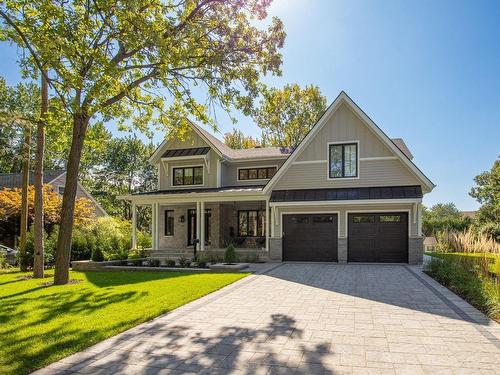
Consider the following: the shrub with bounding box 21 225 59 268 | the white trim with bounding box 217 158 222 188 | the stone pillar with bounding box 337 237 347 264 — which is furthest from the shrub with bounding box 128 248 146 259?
the stone pillar with bounding box 337 237 347 264

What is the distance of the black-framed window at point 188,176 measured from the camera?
884 inches

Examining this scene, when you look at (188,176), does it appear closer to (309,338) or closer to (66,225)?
(66,225)

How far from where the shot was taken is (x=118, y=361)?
4.71m

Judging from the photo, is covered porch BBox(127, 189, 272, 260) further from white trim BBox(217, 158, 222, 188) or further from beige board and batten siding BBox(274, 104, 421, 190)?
beige board and batten siding BBox(274, 104, 421, 190)

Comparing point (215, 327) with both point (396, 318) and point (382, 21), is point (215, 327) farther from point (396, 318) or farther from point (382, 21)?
point (382, 21)

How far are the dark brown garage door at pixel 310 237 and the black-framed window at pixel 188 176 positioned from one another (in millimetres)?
6957

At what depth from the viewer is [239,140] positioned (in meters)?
39.3

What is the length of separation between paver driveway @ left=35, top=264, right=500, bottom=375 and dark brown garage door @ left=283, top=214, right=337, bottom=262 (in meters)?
7.76

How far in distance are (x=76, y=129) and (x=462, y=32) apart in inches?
492

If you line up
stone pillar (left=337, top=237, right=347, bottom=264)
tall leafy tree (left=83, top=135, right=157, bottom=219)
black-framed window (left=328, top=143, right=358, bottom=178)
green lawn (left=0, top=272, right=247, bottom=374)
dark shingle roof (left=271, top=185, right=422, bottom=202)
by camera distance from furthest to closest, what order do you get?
1. tall leafy tree (left=83, top=135, right=157, bottom=219)
2. black-framed window (left=328, top=143, right=358, bottom=178)
3. stone pillar (left=337, top=237, right=347, bottom=264)
4. dark shingle roof (left=271, top=185, right=422, bottom=202)
5. green lawn (left=0, top=272, right=247, bottom=374)

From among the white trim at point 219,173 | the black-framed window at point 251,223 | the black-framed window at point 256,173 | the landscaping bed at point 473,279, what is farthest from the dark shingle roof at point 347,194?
the white trim at point 219,173

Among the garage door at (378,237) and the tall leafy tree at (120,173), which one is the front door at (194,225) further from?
the tall leafy tree at (120,173)

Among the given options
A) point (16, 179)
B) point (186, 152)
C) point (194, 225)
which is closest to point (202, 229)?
point (194, 225)

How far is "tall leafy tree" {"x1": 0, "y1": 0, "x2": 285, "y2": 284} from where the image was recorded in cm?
884
